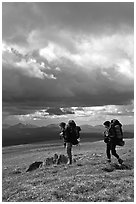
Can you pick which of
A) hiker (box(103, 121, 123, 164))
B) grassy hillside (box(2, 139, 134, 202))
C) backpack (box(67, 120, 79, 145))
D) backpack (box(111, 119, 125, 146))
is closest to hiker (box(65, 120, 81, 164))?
backpack (box(67, 120, 79, 145))

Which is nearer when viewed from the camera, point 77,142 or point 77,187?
point 77,187

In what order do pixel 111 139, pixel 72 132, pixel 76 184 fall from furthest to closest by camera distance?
pixel 72 132
pixel 111 139
pixel 76 184

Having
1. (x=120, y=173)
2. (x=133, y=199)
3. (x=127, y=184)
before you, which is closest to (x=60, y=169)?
(x=120, y=173)

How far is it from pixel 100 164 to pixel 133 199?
26.9 ft

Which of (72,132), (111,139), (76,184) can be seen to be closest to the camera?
(76,184)

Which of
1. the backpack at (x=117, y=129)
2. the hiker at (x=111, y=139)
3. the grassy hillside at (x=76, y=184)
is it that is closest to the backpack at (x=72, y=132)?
the grassy hillside at (x=76, y=184)

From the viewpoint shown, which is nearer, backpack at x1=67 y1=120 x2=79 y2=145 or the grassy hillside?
the grassy hillside

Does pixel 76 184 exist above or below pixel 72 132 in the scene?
below

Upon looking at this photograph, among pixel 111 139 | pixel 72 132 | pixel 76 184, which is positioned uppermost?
pixel 72 132

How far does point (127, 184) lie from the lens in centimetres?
1953

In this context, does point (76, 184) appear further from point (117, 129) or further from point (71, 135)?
point (71, 135)

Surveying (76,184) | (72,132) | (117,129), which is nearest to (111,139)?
(117,129)

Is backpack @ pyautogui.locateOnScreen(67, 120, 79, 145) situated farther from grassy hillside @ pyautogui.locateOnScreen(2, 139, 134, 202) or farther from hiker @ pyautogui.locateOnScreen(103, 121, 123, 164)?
hiker @ pyautogui.locateOnScreen(103, 121, 123, 164)

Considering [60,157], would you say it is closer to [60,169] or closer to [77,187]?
[60,169]
